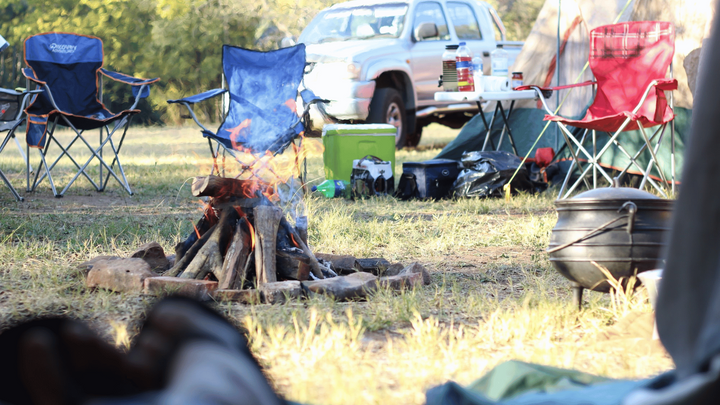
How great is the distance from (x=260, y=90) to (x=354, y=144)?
0.83m

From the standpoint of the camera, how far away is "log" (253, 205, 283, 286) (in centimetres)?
247

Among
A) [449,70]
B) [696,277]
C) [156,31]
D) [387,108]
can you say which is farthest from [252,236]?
[156,31]

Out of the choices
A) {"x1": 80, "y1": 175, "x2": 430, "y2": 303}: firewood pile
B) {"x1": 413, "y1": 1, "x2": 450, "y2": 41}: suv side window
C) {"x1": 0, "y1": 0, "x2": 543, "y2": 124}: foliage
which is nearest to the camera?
{"x1": 80, "y1": 175, "x2": 430, "y2": 303}: firewood pile

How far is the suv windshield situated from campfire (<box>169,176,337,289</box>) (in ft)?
16.6

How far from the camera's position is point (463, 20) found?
809 centimetres

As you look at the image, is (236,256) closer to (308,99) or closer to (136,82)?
(308,99)

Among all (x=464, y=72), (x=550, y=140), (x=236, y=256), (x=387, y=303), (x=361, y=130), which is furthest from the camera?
(x=550, y=140)

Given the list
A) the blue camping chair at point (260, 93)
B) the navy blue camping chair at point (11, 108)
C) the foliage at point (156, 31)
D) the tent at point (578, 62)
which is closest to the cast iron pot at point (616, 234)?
the tent at point (578, 62)

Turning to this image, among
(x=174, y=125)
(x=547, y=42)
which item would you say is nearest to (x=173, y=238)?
(x=547, y=42)

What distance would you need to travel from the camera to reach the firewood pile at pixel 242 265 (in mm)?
2334

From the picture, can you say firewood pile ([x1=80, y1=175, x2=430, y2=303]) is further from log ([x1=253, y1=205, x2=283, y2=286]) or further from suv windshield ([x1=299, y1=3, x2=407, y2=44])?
suv windshield ([x1=299, y1=3, x2=407, y2=44])

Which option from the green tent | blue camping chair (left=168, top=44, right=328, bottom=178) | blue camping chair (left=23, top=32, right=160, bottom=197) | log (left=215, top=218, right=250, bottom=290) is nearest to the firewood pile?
log (left=215, top=218, right=250, bottom=290)

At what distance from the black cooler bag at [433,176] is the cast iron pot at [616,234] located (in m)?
2.98

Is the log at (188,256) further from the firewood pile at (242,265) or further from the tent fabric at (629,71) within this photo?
the tent fabric at (629,71)
